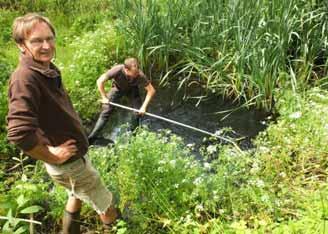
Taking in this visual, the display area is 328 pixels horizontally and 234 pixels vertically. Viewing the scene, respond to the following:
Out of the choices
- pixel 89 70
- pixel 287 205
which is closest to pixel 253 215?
pixel 287 205

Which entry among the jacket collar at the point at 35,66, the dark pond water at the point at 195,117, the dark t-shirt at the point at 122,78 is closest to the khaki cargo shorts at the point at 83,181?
the jacket collar at the point at 35,66

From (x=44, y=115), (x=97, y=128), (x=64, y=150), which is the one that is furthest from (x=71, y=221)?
(x=97, y=128)

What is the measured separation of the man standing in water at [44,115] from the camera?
2.47 m

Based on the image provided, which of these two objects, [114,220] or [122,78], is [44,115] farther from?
[122,78]

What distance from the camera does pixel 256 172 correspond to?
3.71 meters

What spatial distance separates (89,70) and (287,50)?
2.57 meters

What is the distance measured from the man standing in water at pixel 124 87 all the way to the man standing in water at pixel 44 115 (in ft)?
7.36

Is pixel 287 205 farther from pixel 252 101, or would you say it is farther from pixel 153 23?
pixel 153 23

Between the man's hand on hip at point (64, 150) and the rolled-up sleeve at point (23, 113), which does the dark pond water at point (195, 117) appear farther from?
the rolled-up sleeve at point (23, 113)

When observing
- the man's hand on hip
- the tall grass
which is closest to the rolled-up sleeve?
the man's hand on hip

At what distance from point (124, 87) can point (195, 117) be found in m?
1.16

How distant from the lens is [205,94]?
21.3 ft

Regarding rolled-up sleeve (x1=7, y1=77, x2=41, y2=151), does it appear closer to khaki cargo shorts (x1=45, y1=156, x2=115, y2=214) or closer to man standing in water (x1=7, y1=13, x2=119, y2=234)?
man standing in water (x1=7, y1=13, x2=119, y2=234)

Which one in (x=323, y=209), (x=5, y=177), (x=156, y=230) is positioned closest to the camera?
(x=323, y=209)
